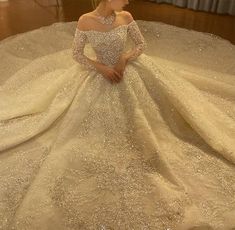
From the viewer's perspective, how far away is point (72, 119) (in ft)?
5.97

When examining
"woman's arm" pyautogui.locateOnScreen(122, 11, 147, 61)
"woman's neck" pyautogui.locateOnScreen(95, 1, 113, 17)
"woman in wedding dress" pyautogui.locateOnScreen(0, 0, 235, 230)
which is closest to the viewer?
"woman in wedding dress" pyautogui.locateOnScreen(0, 0, 235, 230)

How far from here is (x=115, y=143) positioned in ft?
5.94

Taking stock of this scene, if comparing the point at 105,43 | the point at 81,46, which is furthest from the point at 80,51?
the point at 105,43

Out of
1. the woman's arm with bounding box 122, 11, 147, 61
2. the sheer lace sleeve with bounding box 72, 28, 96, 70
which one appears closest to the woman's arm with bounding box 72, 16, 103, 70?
the sheer lace sleeve with bounding box 72, 28, 96, 70

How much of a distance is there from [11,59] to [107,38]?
1002mm

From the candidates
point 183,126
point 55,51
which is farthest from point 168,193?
point 55,51

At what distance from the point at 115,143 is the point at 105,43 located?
18.7 inches

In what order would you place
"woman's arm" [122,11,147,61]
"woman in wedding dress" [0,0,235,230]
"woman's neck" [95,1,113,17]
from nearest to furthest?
"woman in wedding dress" [0,0,235,230] → "woman's neck" [95,1,113,17] → "woman's arm" [122,11,147,61]

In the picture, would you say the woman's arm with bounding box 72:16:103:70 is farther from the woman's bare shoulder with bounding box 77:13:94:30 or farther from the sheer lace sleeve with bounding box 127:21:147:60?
the sheer lace sleeve with bounding box 127:21:147:60

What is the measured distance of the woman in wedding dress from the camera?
1.54 metres

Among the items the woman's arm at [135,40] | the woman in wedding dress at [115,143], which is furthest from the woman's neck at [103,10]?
the woman's arm at [135,40]

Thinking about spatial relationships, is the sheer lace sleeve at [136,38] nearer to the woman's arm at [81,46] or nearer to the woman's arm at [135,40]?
the woman's arm at [135,40]

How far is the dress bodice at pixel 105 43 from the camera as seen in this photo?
1898 millimetres

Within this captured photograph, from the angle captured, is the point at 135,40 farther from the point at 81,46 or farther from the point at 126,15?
the point at 81,46
